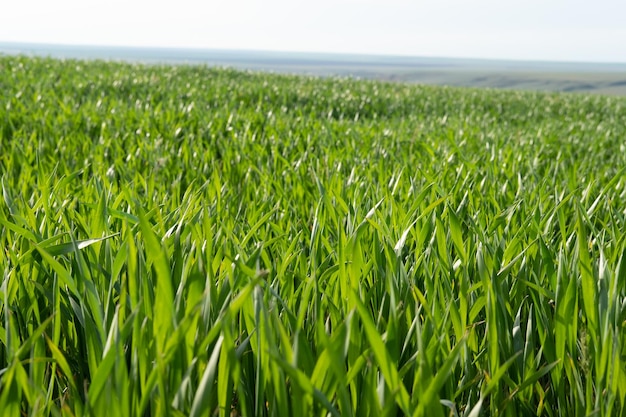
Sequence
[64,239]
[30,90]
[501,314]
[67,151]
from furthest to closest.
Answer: [30,90] < [67,151] < [64,239] < [501,314]

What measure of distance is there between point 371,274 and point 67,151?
2.28m

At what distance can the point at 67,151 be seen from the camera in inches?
120

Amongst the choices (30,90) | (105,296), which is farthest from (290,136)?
(30,90)

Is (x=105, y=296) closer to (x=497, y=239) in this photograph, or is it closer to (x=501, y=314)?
(x=501, y=314)

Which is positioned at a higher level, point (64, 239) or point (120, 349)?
point (120, 349)

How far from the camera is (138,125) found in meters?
4.20

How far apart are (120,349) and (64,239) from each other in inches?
31.3

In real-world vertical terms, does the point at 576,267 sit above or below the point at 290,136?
above

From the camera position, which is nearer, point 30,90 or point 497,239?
point 497,239

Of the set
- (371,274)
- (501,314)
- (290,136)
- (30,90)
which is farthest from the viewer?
(30,90)

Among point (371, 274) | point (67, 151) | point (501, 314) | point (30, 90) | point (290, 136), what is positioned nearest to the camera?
point (501, 314)

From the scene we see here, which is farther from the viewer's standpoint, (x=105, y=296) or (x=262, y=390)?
(x=105, y=296)

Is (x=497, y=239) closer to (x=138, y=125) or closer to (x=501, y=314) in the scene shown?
(x=501, y=314)

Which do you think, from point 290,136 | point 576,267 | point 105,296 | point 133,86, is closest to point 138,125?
point 290,136
